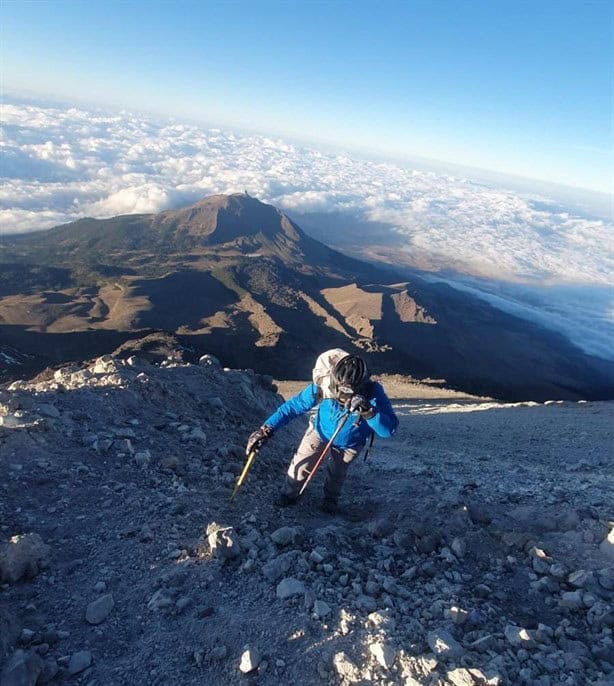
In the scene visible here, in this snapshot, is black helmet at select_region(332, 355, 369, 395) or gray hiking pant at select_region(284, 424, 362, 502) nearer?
black helmet at select_region(332, 355, 369, 395)

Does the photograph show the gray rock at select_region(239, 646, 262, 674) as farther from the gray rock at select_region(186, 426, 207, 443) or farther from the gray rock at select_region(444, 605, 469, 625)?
the gray rock at select_region(186, 426, 207, 443)

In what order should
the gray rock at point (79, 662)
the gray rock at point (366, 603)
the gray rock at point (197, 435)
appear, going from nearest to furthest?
the gray rock at point (79, 662) → the gray rock at point (366, 603) → the gray rock at point (197, 435)

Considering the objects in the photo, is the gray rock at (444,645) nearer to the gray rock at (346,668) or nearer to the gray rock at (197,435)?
the gray rock at (346,668)

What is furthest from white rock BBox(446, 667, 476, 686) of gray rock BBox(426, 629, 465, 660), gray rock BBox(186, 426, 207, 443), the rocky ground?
gray rock BBox(186, 426, 207, 443)

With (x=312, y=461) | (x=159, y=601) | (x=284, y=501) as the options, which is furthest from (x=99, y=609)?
(x=312, y=461)

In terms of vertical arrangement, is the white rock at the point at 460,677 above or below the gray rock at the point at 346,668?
above

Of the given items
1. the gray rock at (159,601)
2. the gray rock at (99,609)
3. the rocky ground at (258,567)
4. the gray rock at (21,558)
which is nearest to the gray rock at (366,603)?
the rocky ground at (258,567)
